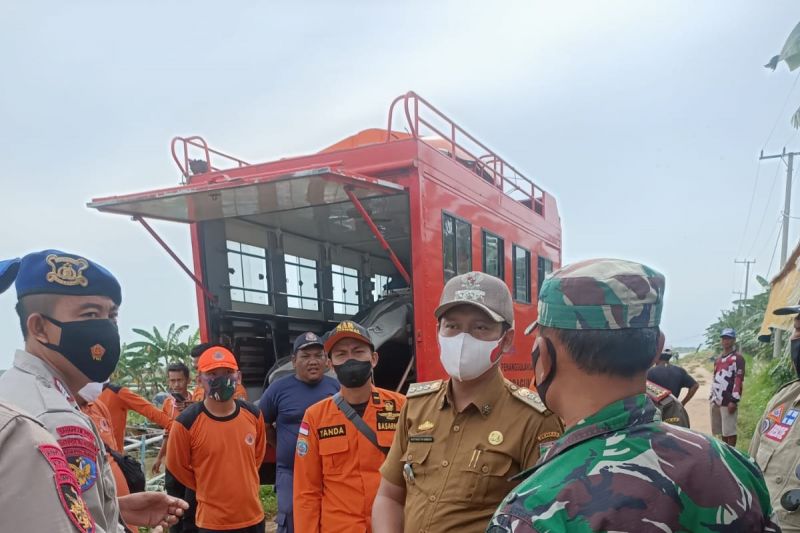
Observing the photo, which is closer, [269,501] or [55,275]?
[55,275]

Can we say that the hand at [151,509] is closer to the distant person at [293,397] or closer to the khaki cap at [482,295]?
the khaki cap at [482,295]

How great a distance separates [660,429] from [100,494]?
1.32m

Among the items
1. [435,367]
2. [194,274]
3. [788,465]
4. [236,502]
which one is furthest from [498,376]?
[194,274]

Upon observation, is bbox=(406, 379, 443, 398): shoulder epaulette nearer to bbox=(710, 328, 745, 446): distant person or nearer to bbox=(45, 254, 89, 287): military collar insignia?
bbox=(45, 254, 89, 287): military collar insignia

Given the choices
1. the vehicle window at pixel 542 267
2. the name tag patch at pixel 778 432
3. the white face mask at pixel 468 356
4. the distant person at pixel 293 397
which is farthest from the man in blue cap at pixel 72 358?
the vehicle window at pixel 542 267

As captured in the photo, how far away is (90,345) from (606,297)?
154 cm

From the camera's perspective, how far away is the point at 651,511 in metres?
0.85

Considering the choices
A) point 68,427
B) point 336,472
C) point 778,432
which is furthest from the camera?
point 336,472

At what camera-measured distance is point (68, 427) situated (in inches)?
50.9

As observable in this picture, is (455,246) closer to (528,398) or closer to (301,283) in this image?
(301,283)

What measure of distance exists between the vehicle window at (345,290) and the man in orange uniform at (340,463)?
400 centimetres

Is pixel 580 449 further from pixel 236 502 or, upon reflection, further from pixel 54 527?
pixel 236 502

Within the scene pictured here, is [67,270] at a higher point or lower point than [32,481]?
higher

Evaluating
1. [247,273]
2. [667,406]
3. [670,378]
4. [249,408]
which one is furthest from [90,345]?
[670,378]
